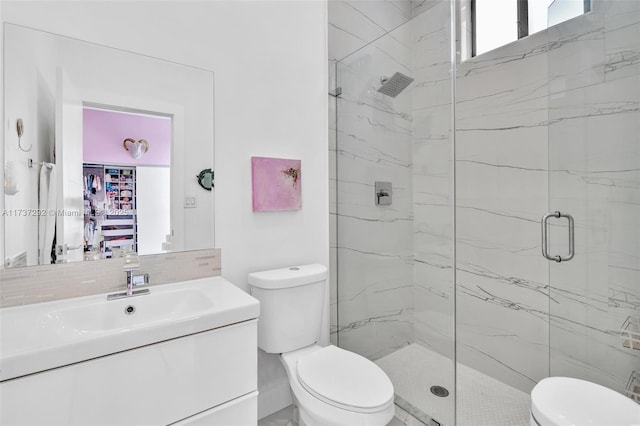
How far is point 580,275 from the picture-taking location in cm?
166

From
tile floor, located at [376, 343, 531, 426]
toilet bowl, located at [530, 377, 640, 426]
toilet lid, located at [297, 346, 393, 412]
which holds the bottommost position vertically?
tile floor, located at [376, 343, 531, 426]

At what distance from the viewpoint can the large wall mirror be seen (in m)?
1.20

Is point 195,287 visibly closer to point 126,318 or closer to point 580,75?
point 126,318

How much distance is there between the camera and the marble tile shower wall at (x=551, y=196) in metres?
1.50

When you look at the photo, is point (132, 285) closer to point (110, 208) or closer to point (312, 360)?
point (110, 208)

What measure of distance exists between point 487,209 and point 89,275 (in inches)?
86.5

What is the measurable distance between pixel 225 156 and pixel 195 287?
2.12 feet

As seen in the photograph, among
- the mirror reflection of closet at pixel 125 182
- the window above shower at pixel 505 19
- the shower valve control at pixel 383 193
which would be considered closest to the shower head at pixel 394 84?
the shower valve control at pixel 383 193

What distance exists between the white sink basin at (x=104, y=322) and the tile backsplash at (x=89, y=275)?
3cm

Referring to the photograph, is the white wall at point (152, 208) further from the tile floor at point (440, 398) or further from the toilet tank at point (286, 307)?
the tile floor at point (440, 398)

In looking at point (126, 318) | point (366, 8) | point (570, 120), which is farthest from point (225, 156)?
point (570, 120)

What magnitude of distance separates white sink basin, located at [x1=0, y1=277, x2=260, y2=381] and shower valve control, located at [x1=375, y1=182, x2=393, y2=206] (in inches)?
38.7

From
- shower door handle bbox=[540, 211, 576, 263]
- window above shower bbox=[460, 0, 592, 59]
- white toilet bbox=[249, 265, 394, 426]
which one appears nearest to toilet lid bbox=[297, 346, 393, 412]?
white toilet bbox=[249, 265, 394, 426]

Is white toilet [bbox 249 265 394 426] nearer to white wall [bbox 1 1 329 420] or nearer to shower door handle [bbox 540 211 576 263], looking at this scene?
white wall [bbox 1 1 329 420]
